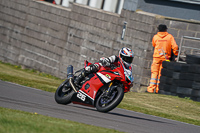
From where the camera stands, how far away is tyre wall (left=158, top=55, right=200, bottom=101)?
41.0 ft

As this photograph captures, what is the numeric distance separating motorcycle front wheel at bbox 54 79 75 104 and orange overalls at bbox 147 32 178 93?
5341mm

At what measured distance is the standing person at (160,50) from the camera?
14.1 meters

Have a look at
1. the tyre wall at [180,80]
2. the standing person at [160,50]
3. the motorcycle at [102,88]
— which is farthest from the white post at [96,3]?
the motorcycle at [102,88]

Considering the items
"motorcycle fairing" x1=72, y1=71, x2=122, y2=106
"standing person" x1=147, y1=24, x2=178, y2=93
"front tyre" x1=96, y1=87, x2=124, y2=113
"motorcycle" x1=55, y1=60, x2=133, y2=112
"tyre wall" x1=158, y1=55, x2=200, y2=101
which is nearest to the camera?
"front tyre" x1=96, y1=87, x2=124, y2=113

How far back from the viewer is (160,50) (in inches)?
561

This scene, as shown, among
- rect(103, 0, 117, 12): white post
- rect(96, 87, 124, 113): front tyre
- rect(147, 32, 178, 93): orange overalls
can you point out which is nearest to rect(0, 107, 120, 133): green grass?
rect(96, 87, 124, 113): front tyre

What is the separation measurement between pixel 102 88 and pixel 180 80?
468 cm

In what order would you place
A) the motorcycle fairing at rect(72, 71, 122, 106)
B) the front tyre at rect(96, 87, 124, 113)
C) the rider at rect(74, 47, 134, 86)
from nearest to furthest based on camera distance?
the front tyre at rect(96, 87, 124, 113) → the motorcycle fairing at rect(72, 71, 122, 106) → the rider at rect(74, 47, 134, 86)

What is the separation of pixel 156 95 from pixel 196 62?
1.73 metres

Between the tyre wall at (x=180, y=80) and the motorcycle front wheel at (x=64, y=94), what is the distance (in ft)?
14.6

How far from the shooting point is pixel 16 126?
5.38m

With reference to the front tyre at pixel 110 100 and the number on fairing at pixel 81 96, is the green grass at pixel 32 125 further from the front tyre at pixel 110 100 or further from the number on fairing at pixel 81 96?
the number on fairing at pixel 81 96

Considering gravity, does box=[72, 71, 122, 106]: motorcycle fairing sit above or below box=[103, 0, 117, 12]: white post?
below

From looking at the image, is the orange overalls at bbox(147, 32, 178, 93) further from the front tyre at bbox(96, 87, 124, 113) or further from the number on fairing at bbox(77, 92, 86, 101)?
the front tyre at bbox(96, 87, 124, 113)
